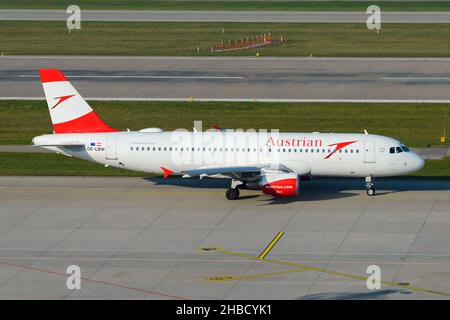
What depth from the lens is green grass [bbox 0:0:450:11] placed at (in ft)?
474

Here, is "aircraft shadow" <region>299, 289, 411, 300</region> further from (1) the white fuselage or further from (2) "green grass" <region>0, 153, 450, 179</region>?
(2) "green grass" <region>0, 153, 450, 179</region>

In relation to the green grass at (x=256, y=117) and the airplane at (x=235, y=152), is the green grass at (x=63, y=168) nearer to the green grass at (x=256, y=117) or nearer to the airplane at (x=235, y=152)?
the airplane at (x=235, y=152)

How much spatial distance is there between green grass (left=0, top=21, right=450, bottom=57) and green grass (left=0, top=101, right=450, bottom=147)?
2464 centimetres

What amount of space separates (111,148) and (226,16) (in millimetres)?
77092

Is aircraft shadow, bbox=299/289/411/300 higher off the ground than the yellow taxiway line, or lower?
lower

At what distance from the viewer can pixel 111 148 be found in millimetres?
64312

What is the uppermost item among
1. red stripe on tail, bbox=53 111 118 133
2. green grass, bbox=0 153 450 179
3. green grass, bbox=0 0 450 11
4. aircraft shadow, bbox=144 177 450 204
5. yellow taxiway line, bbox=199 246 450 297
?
green grass, bbox=0 0 450 11

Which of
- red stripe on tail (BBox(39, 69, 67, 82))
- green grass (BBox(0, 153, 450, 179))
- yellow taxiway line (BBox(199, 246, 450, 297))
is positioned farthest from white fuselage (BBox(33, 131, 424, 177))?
yellow taxiway line (BBox(199, 246, 450, 297))

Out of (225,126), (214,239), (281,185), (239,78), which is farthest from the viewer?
(239,78)

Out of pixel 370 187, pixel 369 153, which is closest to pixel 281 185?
pixel 369 153

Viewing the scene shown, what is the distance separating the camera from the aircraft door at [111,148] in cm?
6431

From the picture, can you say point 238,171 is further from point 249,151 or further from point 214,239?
point 214,239

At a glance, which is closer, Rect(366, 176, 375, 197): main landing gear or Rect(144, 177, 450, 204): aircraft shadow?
Rect(366, 176, 375, 197): main landing gear

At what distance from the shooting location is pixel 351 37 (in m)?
123
